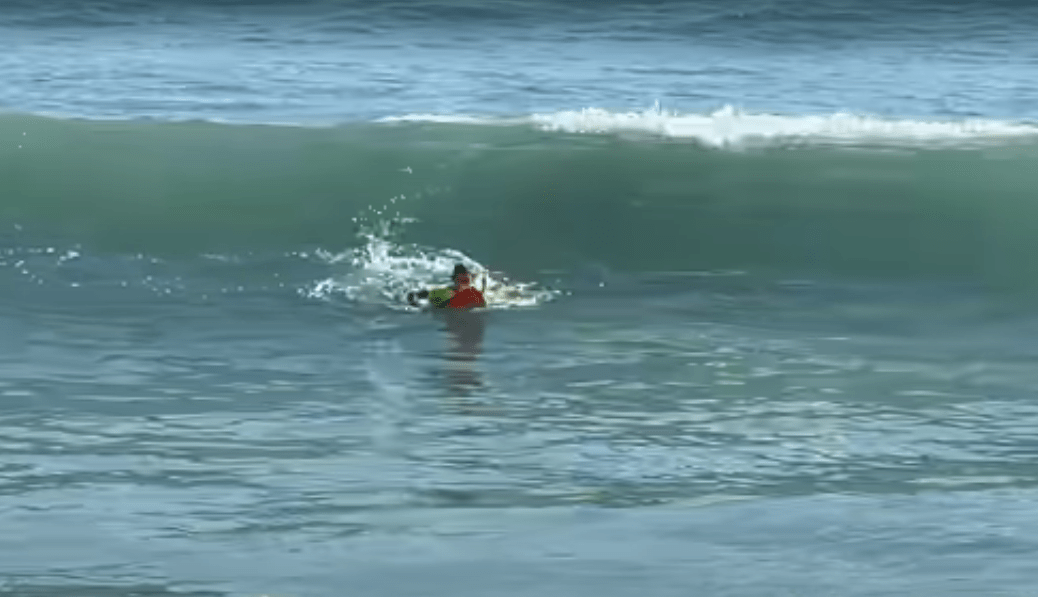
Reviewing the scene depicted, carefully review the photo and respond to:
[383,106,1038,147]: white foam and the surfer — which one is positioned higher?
[383,106,1038,147]: white foam

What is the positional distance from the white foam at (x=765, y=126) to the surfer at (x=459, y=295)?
18.3 feet

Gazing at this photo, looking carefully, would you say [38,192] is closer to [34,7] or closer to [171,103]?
[171,103]

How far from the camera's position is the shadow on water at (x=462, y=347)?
1319 cm

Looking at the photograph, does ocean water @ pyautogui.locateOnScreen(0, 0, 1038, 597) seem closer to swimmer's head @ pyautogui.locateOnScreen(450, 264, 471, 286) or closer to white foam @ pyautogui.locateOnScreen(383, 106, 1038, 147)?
white foam @ pyautogui.locateOnScreen(383, 106, 1038, 147)

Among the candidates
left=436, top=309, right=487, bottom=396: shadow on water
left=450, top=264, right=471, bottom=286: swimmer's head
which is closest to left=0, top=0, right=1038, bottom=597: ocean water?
left=436, top=309, right=487, bottom=396: shadow on water

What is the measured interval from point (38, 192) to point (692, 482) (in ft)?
29.6

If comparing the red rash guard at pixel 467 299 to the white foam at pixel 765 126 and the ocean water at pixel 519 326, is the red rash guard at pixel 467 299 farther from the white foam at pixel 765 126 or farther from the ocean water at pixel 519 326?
the white foam at pixel 765 126

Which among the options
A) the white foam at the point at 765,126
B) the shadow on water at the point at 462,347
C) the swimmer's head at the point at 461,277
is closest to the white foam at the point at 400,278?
the swimmer's head at the point at 461,277

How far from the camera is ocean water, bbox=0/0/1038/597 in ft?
33.3

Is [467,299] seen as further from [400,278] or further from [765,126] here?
[765,126]

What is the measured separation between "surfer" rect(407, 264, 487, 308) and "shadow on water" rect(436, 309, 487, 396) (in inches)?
2.1

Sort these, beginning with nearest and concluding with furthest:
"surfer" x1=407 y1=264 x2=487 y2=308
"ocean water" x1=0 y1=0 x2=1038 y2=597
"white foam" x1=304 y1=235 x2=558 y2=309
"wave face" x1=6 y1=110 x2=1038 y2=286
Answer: "ocean water" x1=0 y1=0 x2=1038 y2=597 → "surfer" x1=407 y1=264 x2=487 y2=308 → "white foam" x1=304 y1=235 x2=558 y2=309 → "wave face" x1=6 y1=110 x2=1038 y2=286

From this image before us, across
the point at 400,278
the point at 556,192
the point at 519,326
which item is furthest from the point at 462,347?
the point at 556,192

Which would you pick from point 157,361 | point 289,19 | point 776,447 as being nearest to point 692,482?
point 776,447
